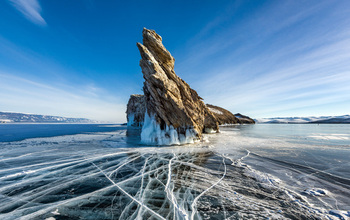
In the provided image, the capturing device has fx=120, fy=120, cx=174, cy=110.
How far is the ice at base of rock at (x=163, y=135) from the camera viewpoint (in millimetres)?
17766

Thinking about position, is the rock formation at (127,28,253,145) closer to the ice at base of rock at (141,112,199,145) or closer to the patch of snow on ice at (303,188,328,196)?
the ice at base of rock at (141,112,199,145)

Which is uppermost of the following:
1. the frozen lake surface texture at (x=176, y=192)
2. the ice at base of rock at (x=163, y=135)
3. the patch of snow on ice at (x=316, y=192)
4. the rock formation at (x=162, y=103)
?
the rock formation at (x=162, y=103)

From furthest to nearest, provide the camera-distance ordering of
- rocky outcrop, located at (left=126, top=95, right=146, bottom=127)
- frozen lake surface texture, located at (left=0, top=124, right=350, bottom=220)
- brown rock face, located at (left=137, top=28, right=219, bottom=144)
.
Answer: rocky outcrop, located at (left=126, top=95, right=146, bottom=127) < brown rock face, located at (left=137, top=28, right=219, bottom=144) < frozen lake surface texture, located at (left=0, top=124, right=350, bottom=220)

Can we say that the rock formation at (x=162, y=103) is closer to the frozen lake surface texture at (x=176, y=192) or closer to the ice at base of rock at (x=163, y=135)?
the ice at base of rock at (x=163, y=135)

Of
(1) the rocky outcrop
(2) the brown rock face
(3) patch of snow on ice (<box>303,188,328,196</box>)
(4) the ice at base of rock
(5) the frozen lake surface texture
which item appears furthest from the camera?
(1) the rocky outcrop

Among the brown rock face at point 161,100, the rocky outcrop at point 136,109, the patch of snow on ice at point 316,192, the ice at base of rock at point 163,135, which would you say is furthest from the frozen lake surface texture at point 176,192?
the rocky outcrop at point 136,109

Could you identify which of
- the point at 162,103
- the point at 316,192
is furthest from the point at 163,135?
the point at 316,192

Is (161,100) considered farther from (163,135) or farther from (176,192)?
(176,192)

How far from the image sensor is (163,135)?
1797cm

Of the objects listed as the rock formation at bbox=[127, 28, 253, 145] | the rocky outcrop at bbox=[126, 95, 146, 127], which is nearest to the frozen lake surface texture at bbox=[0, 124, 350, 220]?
the rock formation at bbox=[127, 28, 253, 145]

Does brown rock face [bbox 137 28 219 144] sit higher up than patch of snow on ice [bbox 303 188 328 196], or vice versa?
brown rock face [bbox 137 28 219 144]

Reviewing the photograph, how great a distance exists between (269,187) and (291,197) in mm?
888

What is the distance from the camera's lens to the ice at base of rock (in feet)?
58.3

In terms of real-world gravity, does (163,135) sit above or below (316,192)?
above
